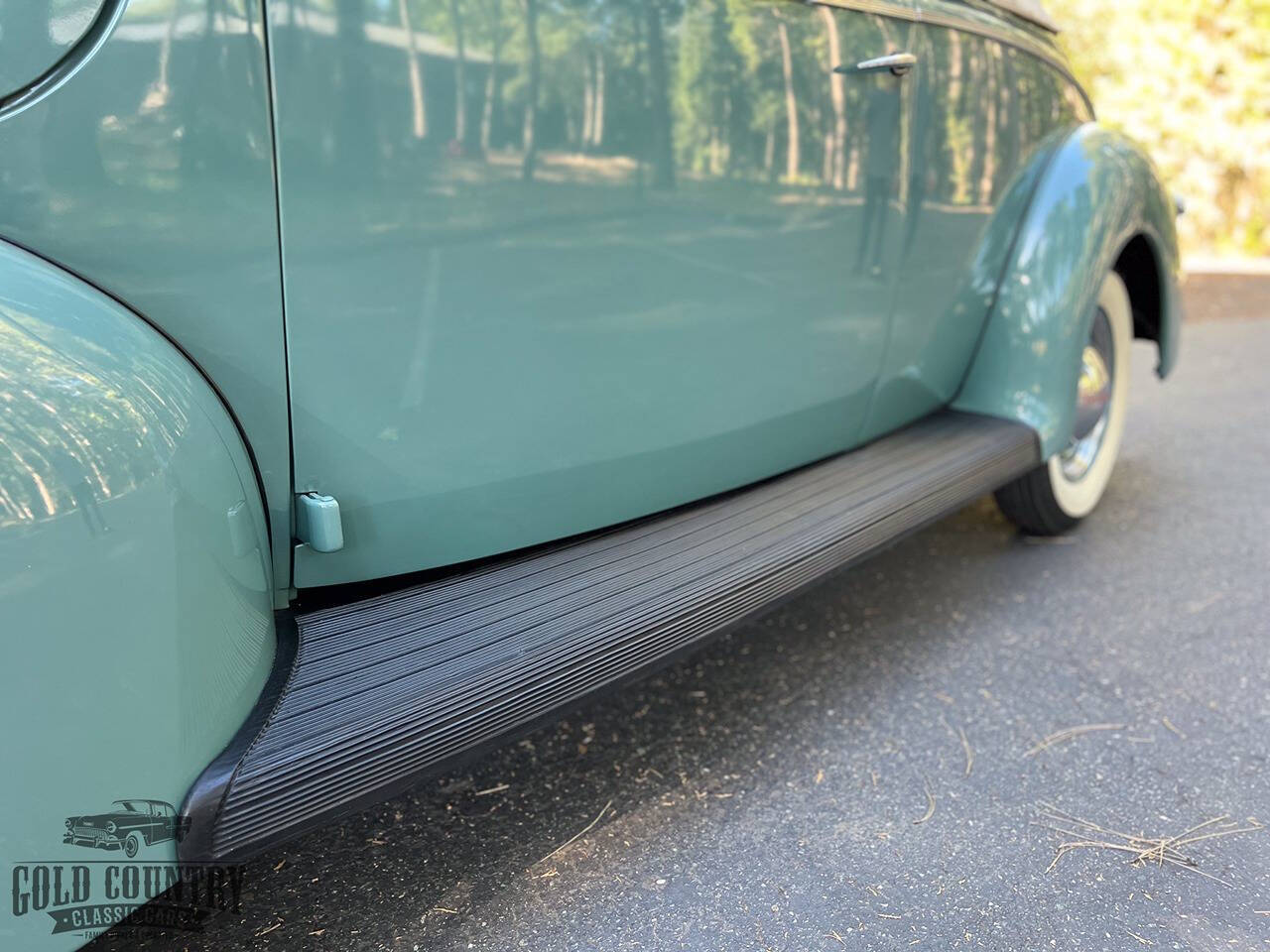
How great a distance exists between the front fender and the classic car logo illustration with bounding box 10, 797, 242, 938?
1984mm

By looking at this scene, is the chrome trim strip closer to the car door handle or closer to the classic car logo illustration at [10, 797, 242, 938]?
the classic car logo illustration at [10, 797, 242, 938]

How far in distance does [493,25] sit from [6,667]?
0.92 metres

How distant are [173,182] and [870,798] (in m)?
1.38

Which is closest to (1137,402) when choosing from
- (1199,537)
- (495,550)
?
(1199,537)

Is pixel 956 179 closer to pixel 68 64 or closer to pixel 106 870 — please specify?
pixel 68 64

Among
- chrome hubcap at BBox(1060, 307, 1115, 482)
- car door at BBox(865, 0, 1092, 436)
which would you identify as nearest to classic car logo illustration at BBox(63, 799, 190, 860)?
car door at BBox(865, 0, 1092, 436)

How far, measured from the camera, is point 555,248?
1426 millimetres

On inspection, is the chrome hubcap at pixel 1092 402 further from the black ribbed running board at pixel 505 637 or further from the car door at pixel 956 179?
the black ribbed running board at pixel 505 637

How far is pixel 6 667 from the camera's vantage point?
872mm

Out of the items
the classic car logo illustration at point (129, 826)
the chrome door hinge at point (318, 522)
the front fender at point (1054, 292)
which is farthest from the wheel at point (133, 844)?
the front fender at point (1054, 292)

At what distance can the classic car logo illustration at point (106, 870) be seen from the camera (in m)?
0.93

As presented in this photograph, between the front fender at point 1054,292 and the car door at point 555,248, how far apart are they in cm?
61

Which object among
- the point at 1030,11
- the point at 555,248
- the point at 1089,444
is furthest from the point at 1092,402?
the point at 555,248

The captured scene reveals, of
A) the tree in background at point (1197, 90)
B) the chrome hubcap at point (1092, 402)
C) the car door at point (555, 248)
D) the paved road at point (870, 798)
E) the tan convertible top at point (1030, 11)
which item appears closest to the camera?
the car door at point (555, 248)
